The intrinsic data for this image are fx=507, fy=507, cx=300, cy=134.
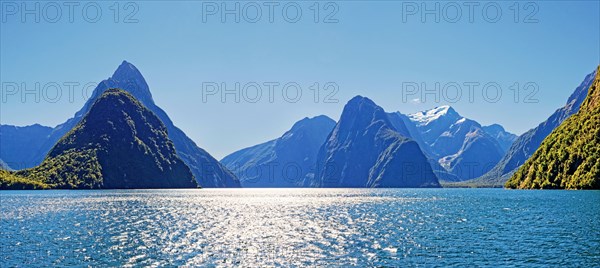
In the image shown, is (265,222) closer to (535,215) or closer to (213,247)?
(213,247)

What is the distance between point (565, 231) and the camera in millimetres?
74312

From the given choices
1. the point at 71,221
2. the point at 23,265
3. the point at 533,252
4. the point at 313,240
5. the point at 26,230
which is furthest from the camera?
the point at 71,221

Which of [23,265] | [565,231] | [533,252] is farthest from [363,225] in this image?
[23,265]

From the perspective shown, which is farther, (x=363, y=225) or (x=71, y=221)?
(x=71, y=221)

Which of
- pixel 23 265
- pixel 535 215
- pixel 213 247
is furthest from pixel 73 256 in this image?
pixel 535 215

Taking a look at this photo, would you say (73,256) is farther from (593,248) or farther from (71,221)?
(593,248)

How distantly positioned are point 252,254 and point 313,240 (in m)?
13.6

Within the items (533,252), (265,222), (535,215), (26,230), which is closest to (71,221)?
(26,230)

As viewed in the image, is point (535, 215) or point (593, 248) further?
point (535, 215)

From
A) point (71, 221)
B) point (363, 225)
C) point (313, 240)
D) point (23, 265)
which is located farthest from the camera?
point (71, 221)

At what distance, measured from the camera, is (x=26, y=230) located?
84062mm

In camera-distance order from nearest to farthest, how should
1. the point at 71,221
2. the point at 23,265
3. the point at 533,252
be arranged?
the point at 23,265 → the point at 533,252 → the point at 71,221

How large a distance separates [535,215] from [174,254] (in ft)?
247

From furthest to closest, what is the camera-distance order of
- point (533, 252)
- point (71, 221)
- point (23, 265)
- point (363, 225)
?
point (71, 221) < point (363, 225) < point (533, 252) < point (23, 265)
